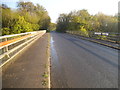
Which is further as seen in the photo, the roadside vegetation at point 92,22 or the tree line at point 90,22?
the tree line at point 90,22

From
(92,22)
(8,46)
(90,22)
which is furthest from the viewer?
(90,22)

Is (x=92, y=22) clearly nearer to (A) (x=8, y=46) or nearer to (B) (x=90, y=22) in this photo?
(B) (x=90, y=22)

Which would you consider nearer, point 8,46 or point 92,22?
point 8,46

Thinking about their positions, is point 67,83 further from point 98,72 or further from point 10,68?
point 10,68

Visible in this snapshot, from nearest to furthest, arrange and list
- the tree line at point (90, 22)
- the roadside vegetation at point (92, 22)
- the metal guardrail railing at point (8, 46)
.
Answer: the metal guardrail railing at point (8, 46), the roadside vegetation at point (92, 22), the tree line at point (90, 22)

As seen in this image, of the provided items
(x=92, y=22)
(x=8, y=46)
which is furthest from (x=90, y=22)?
(x=8, y=46)

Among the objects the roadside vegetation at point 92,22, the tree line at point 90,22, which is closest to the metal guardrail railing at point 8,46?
the roadside vegetation at point 92,22

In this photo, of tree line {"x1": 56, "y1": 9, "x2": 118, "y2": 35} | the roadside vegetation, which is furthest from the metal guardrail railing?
tree line {"x1": 56, "y1": 9, "x2": 118, "y2": 35}

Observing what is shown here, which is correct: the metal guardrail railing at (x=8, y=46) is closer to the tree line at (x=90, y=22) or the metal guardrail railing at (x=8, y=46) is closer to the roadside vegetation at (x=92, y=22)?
the roadside vegetation at (x=92, y=22)

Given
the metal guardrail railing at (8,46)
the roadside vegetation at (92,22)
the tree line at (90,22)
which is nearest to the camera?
the metal guardrail railing at (8,46)

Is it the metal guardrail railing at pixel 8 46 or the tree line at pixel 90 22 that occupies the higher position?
the tree line at pixel 90 22

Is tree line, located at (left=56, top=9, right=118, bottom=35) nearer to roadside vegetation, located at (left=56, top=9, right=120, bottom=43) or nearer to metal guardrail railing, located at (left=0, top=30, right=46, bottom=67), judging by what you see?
roadside vegetation, located at (left=56, top=9, right=120, bottom=43)

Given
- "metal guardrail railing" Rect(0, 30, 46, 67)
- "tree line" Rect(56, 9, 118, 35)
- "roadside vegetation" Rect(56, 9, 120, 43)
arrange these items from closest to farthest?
"metal guardrail railing" Rect(0, 30, 46, 67), "roadside vegetation" Rect(56, 9, 120, 43), "tree line" Rect(56, 9, 118, 35)

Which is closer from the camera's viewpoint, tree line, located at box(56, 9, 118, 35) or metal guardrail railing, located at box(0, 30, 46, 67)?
metal guardrail railing, located at box(0, 30, 46, 67)
